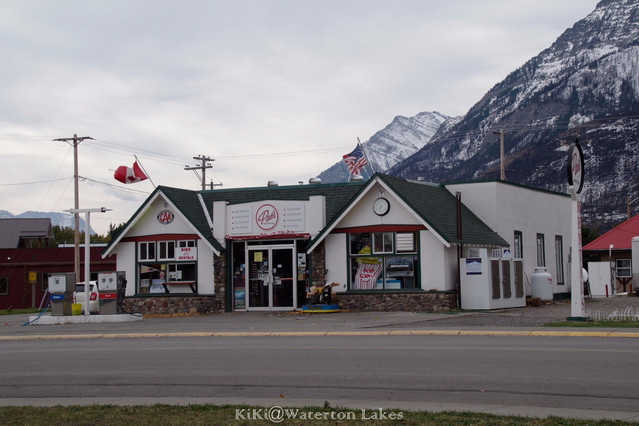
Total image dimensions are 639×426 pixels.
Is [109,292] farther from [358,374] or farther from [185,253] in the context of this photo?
[358,374]

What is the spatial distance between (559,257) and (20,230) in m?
49.0

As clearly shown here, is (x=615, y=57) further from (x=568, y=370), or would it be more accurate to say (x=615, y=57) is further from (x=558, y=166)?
(x=568, y=370)

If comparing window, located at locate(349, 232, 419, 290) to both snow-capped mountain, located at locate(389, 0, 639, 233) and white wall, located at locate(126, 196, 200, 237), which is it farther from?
snow-capped mountain, located at locate(389, 0, 639, 233)

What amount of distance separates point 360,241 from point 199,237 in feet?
19.8

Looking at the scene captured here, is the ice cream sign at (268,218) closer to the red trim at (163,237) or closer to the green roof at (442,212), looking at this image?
the red trim at (163,237)

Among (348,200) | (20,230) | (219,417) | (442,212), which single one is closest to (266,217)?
(348,200)

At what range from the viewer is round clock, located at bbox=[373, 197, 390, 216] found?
27781 millimetres

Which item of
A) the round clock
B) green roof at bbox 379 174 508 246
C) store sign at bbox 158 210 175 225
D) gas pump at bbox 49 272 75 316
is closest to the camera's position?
green roof at bbox 379 174 508 246

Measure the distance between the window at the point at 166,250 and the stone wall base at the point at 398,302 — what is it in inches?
264

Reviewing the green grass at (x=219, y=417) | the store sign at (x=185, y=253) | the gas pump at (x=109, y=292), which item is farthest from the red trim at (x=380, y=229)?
the green grass at (x=219, y=417)

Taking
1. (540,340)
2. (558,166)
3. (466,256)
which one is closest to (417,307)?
(466,256)

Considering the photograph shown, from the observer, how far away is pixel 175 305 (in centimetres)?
3052

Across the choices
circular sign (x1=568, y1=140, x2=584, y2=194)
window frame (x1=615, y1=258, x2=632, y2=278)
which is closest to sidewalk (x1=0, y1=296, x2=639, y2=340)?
circular sign (x1=568, y1=140, x2=584, y2=194)

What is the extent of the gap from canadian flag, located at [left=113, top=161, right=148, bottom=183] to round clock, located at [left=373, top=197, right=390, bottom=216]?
1030 centimetres
